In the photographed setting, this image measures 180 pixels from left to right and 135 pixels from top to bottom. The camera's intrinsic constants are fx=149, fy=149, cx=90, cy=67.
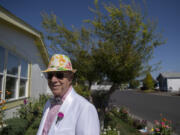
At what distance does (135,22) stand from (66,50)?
2.01 metres

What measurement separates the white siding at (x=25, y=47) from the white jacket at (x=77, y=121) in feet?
12.9

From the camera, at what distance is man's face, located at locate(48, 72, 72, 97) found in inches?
64.8

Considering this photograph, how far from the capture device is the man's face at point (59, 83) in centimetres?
165

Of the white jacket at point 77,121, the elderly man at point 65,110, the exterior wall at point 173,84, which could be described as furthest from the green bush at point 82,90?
the exterior wall at point 173,84

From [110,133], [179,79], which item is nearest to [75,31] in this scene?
[110,133]

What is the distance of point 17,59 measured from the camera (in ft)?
18.5

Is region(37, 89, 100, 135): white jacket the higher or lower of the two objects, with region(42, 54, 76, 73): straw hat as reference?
lower

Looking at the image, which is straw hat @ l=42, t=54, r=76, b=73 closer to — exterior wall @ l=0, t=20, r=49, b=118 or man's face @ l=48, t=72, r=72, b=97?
man's face @ l=48, t=72, r=72, b=97

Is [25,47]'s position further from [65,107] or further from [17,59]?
[65,107]

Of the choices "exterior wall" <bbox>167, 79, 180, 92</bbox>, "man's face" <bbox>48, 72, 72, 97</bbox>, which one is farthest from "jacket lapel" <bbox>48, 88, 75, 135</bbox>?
"exterior wall" <bbox>167, 79, 180, 92</bbox>

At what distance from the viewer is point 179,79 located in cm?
3847

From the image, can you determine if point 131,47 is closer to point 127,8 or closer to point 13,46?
point 127,8

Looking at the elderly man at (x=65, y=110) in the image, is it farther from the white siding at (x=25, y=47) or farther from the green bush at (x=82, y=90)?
the white siding at (x=25, y=47)

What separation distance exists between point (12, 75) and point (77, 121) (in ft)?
15.2
